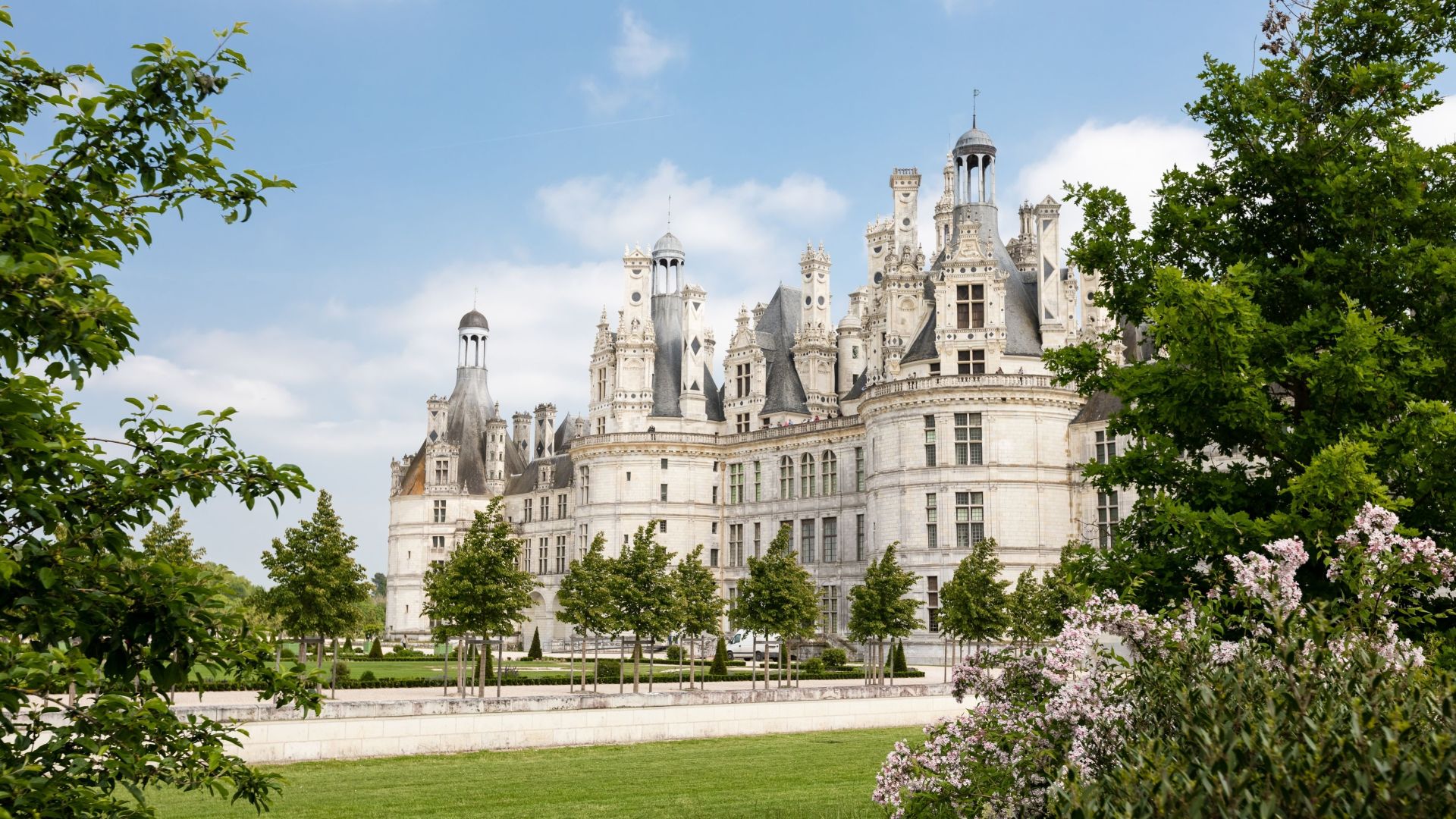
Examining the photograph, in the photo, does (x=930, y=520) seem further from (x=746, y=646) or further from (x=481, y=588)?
(x=481, y=588)

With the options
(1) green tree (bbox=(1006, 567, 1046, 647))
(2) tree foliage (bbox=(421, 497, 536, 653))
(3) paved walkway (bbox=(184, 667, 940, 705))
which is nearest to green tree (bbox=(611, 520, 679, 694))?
(3) paved walkway (bbox=(184, 667, 940, 705))

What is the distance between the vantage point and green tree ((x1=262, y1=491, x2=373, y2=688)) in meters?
34.8

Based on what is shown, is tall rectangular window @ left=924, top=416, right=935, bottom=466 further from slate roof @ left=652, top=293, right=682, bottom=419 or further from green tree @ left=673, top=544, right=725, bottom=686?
slate roof @ left=652, top=293, right=682, bottom=419

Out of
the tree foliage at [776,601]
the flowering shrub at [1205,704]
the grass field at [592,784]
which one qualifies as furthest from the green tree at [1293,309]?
the tree foliage at [776,601]

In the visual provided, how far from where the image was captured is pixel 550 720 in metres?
25.0

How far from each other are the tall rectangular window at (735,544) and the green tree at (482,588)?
1223 inches

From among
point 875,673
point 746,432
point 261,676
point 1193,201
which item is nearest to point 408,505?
point 746,432

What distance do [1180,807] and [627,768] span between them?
53.1ft

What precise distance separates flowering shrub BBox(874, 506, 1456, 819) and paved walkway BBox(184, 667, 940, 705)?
64.9 ft

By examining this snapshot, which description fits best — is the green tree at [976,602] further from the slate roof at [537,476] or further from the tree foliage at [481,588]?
A: the slate roof at [537,476]

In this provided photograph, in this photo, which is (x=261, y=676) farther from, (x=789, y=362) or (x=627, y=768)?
(x=789, y=362)

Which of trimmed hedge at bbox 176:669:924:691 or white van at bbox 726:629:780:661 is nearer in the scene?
trimmed hedge at bbox 176:669:924:691

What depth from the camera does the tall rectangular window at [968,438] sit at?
169 feet

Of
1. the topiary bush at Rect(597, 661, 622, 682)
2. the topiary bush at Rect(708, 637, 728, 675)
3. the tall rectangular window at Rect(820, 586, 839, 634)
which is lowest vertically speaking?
the topiary bush at Rect(597, 661, 622, 682)
